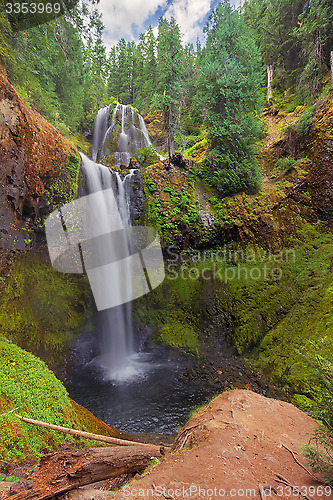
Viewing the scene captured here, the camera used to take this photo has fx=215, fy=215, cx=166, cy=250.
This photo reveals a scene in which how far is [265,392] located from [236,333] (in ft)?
8.34

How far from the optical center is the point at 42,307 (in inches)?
296

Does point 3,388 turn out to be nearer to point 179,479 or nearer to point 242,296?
point 179,479

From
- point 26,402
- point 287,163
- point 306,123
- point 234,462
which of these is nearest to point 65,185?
point 26,402

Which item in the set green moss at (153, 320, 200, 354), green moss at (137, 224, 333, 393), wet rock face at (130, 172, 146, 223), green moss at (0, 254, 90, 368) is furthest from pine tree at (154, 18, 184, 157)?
green moss at (153, 320, 200, 354)

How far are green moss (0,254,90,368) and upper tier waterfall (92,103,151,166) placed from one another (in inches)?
476

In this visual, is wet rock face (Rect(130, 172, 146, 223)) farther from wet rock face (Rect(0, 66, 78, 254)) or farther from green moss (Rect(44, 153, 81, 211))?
wet rock face (Rect(0, 66, 78, 254))

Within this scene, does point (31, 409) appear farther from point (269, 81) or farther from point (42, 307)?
point (269, 81)

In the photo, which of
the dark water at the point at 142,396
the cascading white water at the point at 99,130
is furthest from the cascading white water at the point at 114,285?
the cascading white water at the point at 99,130

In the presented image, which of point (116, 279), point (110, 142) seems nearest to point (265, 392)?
point (116, 279)

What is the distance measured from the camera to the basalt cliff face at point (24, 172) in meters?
5.94

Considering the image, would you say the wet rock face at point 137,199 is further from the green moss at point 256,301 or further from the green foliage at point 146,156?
the green moss at point 256,301

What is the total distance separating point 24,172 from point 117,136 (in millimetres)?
14440

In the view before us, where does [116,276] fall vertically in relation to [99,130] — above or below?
below

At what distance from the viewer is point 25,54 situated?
7645 mm
